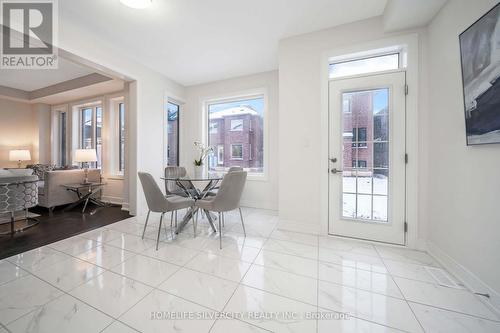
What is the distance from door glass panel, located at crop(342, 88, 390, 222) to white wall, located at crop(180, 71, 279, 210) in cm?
156

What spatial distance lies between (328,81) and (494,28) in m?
1.40

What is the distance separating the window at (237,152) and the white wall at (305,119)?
5.45 ft

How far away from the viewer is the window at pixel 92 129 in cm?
485

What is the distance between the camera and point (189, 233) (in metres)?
2.66

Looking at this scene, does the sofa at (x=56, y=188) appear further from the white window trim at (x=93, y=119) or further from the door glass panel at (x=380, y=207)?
the door glass panel at (x=380, y=207)

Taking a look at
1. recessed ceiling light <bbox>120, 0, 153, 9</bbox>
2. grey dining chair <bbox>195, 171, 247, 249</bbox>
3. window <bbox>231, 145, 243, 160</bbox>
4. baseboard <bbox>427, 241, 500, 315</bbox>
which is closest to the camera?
baseboard <bbox>427, 241, 500, 315</bbox>

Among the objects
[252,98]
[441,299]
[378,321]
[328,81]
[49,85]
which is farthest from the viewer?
[49,85]

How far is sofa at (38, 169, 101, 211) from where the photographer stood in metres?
3.53

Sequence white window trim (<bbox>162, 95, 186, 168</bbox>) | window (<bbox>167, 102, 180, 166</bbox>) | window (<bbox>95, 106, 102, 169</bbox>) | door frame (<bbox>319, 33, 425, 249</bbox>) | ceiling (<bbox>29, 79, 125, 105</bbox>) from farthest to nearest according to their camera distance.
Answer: window (<bbox>95, 106, 102, 169</bbox>), window (<bbox>167, 102, 180, 166</bbox>), ceiling (<bbox>29, 79, 125, 105</bbox>), white window trim (<bbox>162, 95, 186, 168</bbox>), door frame (<bbox>319, 33, 425, 249</bbox>)

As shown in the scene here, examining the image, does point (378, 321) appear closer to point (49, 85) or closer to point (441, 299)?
point (441, 299)

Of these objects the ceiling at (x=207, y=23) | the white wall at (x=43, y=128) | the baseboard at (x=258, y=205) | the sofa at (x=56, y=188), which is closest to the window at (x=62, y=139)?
the white wall at (x=43, y=128)

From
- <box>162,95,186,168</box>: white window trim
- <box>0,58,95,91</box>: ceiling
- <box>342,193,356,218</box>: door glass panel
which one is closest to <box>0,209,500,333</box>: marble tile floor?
<box>342,193,356,218</box>: door glass panel

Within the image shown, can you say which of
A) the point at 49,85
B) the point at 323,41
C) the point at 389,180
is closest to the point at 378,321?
the point at 389,180

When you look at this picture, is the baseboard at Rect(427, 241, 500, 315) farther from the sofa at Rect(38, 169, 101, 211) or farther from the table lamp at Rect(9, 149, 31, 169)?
the table lamp at Rect(9, 149, 31, 169)
